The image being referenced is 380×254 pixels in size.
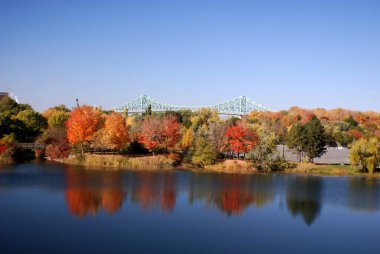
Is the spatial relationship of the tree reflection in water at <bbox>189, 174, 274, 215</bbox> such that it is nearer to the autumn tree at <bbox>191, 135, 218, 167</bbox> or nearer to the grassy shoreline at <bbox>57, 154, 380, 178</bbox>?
the grassy shoreline at <bbox>57, 154, 380, 178</bbox>

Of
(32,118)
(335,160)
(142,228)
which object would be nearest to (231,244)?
(142,228)

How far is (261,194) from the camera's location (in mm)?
28297

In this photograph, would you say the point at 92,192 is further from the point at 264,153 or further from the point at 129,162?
the point at 264,153

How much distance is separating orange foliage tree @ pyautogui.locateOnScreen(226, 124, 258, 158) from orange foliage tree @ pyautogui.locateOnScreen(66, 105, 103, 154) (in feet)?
47.2

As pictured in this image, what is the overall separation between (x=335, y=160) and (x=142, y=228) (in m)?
34.3

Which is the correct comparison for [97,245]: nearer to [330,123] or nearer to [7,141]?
[7,141]

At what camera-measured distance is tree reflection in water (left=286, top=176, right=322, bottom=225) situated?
23.6m

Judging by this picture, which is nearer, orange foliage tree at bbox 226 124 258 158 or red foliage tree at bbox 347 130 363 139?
orange foliage tree at bbox 226 124 258 158

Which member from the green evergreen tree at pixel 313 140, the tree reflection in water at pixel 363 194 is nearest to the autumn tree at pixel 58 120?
the green evergreen tree at pixel 313 140

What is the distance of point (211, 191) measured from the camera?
2845 cm

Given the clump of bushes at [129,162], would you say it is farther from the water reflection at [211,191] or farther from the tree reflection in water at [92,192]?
the tree reflection in water at [92,192]

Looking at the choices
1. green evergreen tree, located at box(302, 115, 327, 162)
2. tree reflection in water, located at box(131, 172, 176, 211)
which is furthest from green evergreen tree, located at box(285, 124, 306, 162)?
tree reflection in water, located at box(131, 172, 176, 211)

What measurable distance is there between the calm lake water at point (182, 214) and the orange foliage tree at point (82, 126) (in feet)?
26.6

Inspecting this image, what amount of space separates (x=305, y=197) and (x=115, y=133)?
21570mm
